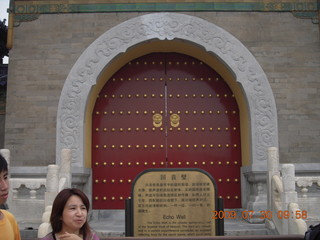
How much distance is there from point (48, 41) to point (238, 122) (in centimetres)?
378

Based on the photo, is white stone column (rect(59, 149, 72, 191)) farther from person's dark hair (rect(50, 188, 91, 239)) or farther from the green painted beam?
person's dark hair (rect(50, 188, 91, 239))

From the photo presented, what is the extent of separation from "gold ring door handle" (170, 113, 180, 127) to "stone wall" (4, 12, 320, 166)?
1.78 metres

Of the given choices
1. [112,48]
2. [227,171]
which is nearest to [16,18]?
[112,48]

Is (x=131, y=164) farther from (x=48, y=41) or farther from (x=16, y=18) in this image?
(x=16, y=18)

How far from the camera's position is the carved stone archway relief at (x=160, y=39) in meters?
6.77

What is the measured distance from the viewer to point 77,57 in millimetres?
7113

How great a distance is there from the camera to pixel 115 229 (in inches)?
229

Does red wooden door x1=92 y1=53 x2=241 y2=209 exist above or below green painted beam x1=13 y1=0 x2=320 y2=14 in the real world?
below

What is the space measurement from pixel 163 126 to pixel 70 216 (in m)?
5.24

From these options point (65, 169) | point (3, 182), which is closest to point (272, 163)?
point (65, 169)

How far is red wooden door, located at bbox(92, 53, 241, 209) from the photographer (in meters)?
7.28
